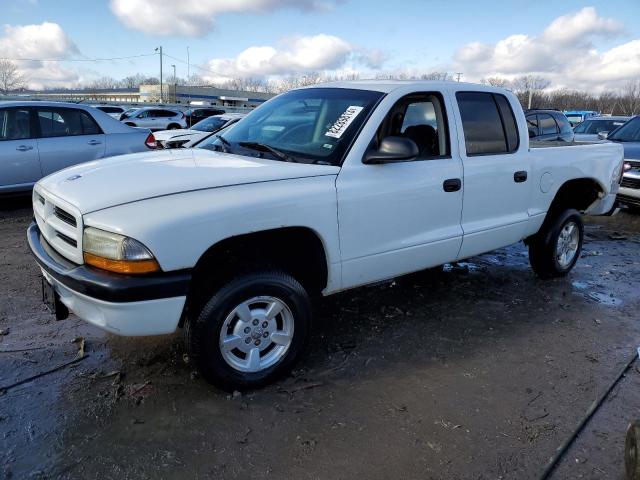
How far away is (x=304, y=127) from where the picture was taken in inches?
144

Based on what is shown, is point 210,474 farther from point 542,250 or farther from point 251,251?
point 542,250

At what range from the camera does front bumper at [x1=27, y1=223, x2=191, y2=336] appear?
2.51 meters

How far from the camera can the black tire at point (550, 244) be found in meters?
5.00

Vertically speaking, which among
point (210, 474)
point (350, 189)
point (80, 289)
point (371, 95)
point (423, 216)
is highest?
point (371, 95)

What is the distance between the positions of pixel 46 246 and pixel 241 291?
4.13 feet

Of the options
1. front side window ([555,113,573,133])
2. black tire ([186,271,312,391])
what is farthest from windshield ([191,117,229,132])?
black tire ([186,271,312,391])

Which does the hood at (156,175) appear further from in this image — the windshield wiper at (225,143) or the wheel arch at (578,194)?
the wheel arch at (578,194)

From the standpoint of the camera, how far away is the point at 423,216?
3.62 m

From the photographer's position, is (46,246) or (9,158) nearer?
(46,246)

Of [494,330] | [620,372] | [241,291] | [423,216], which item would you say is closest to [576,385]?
[620,372]

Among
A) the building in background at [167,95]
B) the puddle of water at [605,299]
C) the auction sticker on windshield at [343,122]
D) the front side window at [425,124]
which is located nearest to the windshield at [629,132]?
the puddle of water at [605,299]

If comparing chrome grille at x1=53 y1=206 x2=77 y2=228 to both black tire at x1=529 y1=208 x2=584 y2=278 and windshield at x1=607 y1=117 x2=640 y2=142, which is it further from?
windshield at x1=607 y1=117 x2=640 y2=142

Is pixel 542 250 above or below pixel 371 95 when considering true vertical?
below

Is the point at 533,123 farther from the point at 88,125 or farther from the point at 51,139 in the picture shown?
the point at 51,139
